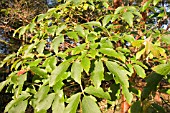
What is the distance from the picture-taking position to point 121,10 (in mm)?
1355

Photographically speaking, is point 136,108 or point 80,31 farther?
point 80,31

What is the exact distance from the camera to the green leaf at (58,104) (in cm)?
93

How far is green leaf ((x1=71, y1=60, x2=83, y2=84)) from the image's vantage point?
87cm

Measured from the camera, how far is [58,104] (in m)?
0.95

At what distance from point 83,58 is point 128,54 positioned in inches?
18.9

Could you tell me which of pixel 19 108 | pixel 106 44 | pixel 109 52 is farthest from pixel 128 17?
pixel 19 108

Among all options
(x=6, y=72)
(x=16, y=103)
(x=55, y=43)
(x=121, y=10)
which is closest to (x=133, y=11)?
(x=121, y=10)

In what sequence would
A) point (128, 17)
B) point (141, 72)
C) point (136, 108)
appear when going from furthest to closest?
point (128, 17), point (141, 72), point (136, 108)

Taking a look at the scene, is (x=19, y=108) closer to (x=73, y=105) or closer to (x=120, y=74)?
(x=73, y=105)

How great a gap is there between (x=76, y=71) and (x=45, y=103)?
0.22 meters

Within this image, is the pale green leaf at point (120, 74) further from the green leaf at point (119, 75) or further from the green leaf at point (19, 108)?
the green leaf at point (19, 108)

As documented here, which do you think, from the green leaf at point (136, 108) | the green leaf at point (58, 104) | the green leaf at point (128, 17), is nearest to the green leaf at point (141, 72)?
the green leaf at point (136, 108)

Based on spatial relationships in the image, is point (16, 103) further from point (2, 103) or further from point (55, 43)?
point (2, 103)

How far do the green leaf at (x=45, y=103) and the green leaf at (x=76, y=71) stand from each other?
0.55ft
